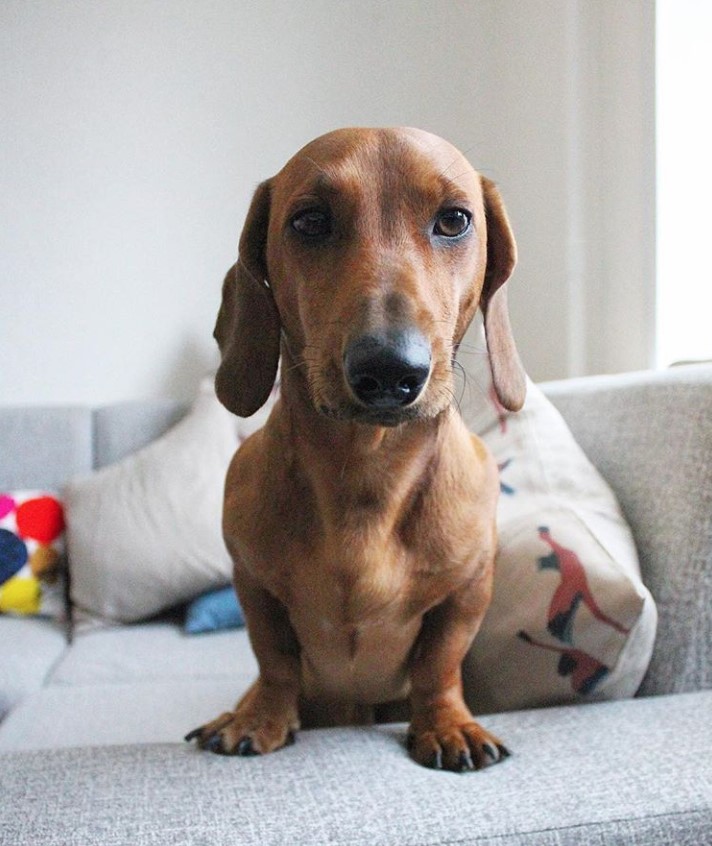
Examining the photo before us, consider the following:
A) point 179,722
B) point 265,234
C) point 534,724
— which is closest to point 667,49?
point 265,234

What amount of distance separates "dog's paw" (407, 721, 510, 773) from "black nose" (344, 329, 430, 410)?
0.40 metres

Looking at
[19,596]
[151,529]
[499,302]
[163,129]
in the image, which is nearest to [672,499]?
[499,302]

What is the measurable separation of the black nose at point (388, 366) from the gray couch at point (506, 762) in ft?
1.19

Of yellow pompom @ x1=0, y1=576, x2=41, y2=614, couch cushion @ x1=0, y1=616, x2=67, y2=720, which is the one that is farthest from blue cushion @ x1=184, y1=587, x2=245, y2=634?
yellow pompom @ x1=0, y1=576, x2=41, y2=614

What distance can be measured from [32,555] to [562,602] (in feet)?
4.97

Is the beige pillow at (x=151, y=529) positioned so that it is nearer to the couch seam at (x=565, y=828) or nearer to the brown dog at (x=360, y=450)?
the brown dog at (x=360, y=450)

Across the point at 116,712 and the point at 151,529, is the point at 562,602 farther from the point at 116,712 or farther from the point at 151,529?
the point at 151,529

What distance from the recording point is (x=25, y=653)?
1827 mm

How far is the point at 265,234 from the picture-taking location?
1.02 meters

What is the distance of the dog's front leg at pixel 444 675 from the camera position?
94 centimetres

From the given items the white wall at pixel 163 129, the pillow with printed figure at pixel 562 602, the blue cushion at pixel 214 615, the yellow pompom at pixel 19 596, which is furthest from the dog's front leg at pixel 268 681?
the white wall at pixel 163 129

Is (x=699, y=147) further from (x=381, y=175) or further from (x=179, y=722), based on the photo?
(x=179, y=722)

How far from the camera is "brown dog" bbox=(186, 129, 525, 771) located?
841mm

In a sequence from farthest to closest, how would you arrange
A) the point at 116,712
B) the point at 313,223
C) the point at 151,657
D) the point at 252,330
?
the point at 151,657
the point at 116,712
the point at 252,330
the point at 313,223
